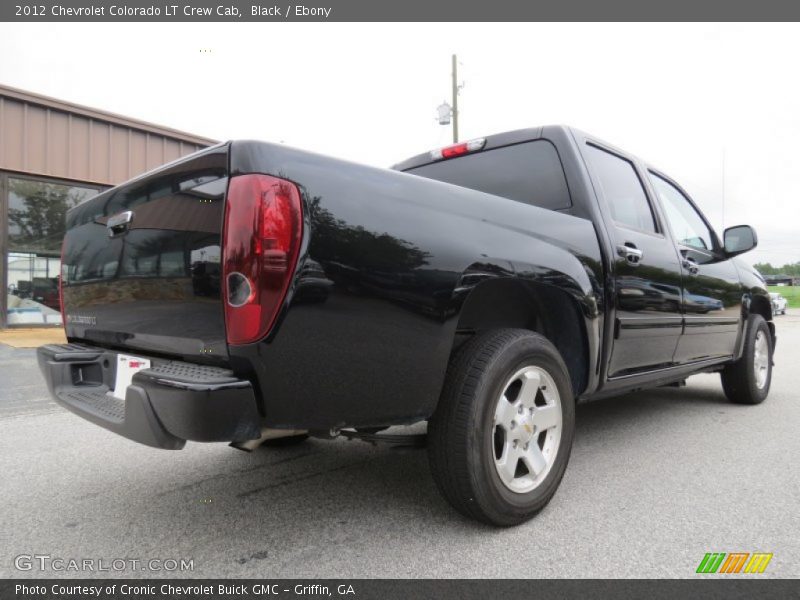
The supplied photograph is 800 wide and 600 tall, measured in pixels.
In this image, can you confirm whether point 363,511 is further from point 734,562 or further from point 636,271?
point 636,271

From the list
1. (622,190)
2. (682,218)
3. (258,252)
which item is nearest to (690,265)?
(682,218)

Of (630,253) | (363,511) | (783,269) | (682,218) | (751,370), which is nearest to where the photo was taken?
(363,511)

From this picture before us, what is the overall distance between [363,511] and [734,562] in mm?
1401

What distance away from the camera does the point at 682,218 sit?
12.6ft

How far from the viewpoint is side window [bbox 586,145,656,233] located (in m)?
3.00

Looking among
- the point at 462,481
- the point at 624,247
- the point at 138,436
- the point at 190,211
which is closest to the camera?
the point at 138,436

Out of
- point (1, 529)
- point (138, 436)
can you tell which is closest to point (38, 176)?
point (1, 529)

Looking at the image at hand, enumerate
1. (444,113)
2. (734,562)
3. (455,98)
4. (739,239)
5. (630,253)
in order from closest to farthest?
1. (734,562)
2. (630,253)
3. (739,239)
4. (444,113)
5. (455,98)

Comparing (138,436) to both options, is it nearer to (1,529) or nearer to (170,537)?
(170,537)

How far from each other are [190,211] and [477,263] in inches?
40.7

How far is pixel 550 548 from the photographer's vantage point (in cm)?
198

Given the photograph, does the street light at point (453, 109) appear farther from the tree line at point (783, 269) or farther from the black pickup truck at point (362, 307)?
the tree line at point (783, 269)

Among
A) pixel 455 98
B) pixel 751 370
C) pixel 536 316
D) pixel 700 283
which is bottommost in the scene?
pixel 751 370

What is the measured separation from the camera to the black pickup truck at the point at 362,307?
1.60 m
